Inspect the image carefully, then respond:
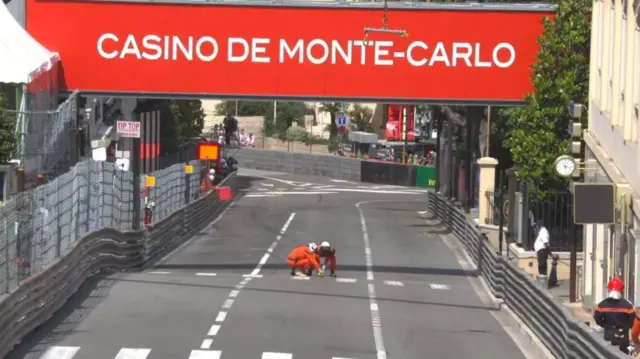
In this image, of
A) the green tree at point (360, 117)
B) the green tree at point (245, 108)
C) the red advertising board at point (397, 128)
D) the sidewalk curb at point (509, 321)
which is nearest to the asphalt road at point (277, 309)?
the sidewalk curb at point (509, 321)

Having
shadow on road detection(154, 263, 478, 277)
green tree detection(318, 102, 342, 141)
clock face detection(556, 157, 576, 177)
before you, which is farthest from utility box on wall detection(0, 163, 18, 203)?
green tree detection(318, 102, 342, 141)

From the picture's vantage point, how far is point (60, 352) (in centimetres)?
1842

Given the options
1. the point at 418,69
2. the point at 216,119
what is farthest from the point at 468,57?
the point at 216,119

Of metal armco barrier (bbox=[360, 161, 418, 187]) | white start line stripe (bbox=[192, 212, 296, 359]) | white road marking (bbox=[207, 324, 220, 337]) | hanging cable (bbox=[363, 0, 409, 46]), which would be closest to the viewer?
white start line stripe (bbox=[192, 212, 296, 359])

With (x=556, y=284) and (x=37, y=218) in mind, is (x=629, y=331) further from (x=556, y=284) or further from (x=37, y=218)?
(x=556, y=284)

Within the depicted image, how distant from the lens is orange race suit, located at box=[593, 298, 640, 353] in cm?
1806

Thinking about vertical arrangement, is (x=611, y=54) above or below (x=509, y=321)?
above

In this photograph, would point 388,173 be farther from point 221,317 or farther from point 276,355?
point 276,355

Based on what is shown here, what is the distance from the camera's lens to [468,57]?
31.9 metres

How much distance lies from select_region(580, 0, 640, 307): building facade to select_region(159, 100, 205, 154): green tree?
34.8 m

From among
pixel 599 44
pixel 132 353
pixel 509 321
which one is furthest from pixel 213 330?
pixel 599 44

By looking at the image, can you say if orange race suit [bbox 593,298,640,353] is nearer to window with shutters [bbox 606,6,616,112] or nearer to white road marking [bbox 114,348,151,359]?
white road marking [bbox 114,348,151,359]

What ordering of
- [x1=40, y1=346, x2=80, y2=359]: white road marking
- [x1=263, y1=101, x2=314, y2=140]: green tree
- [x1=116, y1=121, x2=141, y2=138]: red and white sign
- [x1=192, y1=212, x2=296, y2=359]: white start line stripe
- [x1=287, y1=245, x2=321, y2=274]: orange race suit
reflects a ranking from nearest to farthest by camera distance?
1. [x1=40, y1=346, x2=80, y2=359]: white road marking
2. [x1=192, y1=212, x2=296, y2=359]: white start line stripe
3. [x1=287, y1=245, x2=321, y2=274]: orange race suit
4. [x1=116, y1=121, x2=141, y2=138]: red and white sign
5. [x1=263, y1=101, x2=314, y2=140]: green tree

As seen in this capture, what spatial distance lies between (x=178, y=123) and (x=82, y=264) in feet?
153
